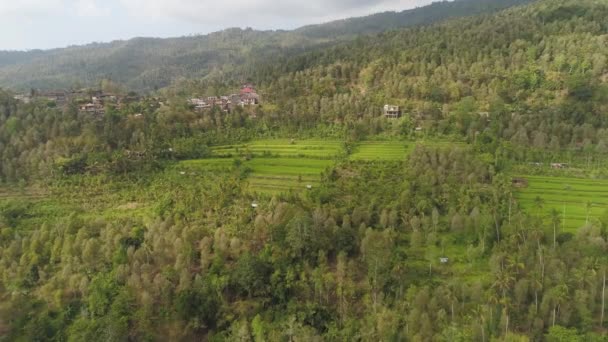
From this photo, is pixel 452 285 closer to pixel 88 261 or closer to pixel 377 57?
pixel 88 261

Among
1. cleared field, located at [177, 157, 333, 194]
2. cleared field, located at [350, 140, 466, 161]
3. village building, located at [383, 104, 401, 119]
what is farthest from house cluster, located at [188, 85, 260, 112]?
cleared field, located at [350, 140, 466, 161]

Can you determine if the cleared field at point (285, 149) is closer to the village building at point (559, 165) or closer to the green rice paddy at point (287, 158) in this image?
the green rice paddy at point (287, 158)

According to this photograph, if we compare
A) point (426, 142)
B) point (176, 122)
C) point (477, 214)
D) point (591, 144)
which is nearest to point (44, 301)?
point (477, 214)

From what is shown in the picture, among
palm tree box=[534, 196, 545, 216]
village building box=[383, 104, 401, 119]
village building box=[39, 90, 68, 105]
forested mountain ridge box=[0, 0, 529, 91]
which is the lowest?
palm tree box=[534, 196, 545, 216]

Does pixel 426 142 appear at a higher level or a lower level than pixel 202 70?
lower

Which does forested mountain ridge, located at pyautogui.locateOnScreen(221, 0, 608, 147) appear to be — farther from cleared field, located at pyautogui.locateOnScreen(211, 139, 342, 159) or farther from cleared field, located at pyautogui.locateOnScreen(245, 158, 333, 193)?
cleared field, located at pyautogui.locateOnScreen(245, 158, 333, 193)

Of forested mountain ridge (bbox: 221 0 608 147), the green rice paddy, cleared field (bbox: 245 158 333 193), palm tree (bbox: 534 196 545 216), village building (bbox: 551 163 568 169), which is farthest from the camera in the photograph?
forested mountain ridge (bbox: 221 0 608 147)
